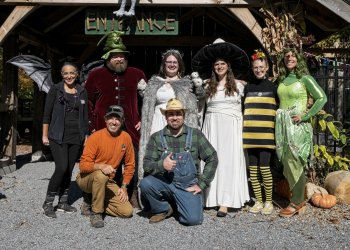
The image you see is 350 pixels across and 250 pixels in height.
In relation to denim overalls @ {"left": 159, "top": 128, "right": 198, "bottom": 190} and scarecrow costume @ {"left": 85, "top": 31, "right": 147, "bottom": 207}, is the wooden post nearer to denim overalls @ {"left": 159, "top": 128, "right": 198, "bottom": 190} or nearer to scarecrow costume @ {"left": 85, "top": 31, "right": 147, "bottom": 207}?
scarecrow costume @ {"left": 85, "top": 31, "right": 147, "bottom": 207}

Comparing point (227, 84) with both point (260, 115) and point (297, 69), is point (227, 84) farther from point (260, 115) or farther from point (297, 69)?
point (297, 69)

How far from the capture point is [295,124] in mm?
4246

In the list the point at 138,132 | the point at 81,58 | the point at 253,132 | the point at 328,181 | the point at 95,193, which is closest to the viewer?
the point at 95,193

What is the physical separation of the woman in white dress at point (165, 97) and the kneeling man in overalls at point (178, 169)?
27 cm

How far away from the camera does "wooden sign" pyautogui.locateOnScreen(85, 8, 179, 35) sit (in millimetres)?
5738

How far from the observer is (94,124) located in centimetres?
463

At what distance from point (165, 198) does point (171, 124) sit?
0.77m

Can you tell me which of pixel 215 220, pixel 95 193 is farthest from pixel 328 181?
pixel 95 193

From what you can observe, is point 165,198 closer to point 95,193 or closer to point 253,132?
point 95,193

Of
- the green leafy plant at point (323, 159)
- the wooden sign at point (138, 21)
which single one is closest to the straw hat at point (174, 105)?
the wooden sign at point (138, 21)

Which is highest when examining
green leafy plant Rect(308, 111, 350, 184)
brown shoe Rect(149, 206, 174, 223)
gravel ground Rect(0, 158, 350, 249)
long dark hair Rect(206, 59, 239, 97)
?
long dark hair Rect(206, 59, 239, 97)

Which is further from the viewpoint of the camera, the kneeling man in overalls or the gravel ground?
the kneeling man in overalls

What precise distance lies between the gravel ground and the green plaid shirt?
1.63ft

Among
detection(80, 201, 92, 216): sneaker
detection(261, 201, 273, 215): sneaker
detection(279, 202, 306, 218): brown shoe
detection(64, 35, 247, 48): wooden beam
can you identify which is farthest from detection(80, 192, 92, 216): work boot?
detection(64, 35, 247, 48): wooden beam
